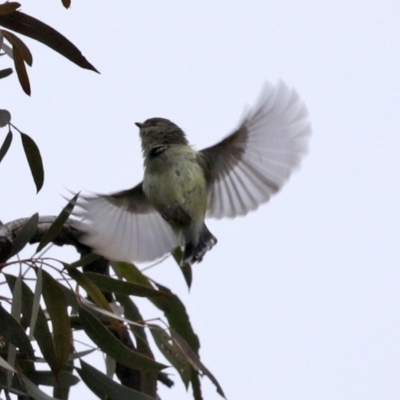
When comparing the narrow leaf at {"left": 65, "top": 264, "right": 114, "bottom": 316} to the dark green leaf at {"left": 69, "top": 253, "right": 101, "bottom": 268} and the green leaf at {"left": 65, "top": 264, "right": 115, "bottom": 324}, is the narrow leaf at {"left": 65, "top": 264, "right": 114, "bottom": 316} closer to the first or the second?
the green leaf at {"left": 65, "top": 264, "right": 115, "bottom": 324}

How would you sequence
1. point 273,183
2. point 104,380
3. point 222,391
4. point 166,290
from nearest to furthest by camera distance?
point 222,391, point 104,380, point 166,290, point 273,183

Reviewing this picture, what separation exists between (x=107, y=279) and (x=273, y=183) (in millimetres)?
964

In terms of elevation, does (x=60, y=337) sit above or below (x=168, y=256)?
below

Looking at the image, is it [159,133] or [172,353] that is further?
[159,133]

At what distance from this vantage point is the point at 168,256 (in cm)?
349

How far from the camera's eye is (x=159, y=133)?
3906 mm

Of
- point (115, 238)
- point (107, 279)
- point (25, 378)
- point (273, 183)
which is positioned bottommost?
point (25, 378)

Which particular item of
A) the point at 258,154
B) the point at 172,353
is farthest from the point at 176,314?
the point at 258,154

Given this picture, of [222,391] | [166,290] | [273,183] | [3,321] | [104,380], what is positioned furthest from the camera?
[273,183]

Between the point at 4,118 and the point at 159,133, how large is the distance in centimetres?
120

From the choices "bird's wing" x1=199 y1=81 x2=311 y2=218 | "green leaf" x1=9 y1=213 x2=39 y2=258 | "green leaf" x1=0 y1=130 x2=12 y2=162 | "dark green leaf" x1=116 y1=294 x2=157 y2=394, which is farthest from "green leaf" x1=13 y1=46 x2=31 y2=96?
"bird's wing" x1=199 y1=81 x2=311 y2=218

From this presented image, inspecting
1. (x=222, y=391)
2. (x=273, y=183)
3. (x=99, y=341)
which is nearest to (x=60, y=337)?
(x=99, y=341)

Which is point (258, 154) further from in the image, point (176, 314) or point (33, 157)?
point (33, 157)

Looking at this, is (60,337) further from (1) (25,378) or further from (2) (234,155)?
(2) (234,155)
